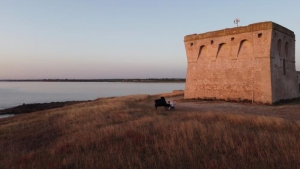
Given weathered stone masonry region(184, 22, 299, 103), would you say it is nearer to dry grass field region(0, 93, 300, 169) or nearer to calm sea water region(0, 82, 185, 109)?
dry grass field region(0, 93, 300, 169)

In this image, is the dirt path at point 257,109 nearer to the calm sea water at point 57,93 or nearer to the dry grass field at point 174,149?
the dry grass field at point 174,149

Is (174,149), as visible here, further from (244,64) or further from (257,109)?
(244,64)

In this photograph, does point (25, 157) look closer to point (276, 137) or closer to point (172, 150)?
point (172, 150)

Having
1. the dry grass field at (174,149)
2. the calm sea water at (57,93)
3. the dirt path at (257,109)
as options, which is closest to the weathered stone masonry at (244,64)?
the dirt path at (257,109)

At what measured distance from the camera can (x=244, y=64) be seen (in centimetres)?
2114

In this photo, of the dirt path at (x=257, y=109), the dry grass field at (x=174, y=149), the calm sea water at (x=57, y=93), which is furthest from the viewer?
the calm sea water at (x=57, y=93)

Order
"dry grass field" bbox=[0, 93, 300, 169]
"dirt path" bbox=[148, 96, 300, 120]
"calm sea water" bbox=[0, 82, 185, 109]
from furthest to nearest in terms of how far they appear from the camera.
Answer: "calm sea water" bbox=[0, 82, 185, 109] < "dirt path" bbox=[148, 96, 300, 120] < "dry grass field" bbox=[0, 93, 300, 169]

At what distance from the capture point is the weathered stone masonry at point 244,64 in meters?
19.7

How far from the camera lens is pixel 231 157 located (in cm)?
625

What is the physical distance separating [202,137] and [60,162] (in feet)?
14.7

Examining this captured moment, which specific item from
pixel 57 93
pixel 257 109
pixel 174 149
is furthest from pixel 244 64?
pixel 57 93

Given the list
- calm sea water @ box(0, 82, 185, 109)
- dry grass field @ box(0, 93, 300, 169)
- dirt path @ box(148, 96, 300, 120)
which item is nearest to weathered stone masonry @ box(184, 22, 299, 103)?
dirt path @ box(148, 96, 300, 120)

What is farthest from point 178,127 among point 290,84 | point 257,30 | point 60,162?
point 290,84

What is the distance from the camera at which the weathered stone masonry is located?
19.7m
